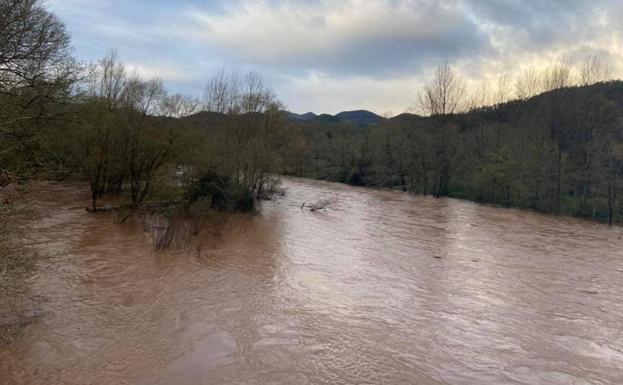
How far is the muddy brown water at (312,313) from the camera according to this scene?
624 cm

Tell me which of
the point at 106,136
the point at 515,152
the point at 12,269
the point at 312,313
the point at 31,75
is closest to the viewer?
the point at 12,269

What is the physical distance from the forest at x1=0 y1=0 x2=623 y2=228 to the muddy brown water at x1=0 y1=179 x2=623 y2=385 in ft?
7.59

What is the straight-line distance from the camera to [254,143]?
23.8 m

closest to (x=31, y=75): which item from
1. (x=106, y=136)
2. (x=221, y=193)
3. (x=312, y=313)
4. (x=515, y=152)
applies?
(x=106, y=136)

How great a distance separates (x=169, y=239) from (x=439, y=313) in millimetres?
8457

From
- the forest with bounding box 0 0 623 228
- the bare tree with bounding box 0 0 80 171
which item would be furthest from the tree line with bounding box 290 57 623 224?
the bare tree with bounding box 0 0 80 171

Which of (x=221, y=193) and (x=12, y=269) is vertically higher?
(x=221, y=193)

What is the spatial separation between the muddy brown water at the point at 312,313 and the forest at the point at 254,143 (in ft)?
7.59

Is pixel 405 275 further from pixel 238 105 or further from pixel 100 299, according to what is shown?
pixel 238 105

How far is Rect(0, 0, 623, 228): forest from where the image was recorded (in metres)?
13.3

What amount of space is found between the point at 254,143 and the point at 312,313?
1653 cm

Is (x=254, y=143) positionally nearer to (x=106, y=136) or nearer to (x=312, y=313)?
(x=106, y=136)

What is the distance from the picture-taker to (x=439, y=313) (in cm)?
884

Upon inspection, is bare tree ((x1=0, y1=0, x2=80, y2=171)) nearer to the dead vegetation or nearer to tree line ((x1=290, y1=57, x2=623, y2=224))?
the dead vegetation
